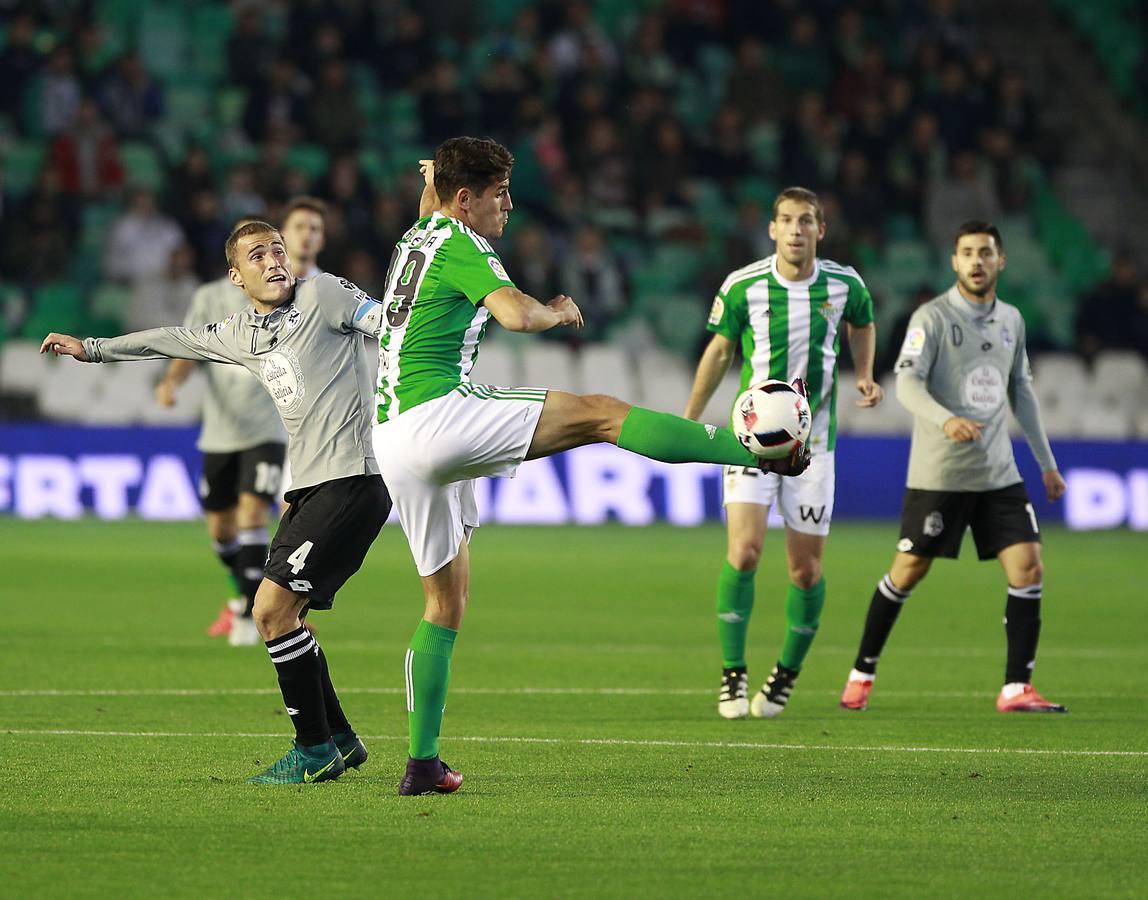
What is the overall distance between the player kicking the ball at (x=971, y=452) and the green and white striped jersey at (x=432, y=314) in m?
3.18

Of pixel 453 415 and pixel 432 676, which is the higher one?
pixel 453 415

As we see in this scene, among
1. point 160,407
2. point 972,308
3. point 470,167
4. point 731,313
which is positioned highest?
point 470,167

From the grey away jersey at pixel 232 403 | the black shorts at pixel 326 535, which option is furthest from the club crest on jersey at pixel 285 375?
the grey away jersey at pixel 232 403

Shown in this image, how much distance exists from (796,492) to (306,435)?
104 inches

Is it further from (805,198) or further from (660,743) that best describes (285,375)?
(805,198)

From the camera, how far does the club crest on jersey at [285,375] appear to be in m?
6.65

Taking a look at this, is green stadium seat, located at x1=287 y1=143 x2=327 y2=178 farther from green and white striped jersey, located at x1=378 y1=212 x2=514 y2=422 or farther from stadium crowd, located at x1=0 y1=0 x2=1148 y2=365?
green and white striped jersey, located at x1=378 y1=212 x2=514 y2=422

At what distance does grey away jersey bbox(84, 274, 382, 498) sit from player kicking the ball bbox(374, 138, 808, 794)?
52 centimetres

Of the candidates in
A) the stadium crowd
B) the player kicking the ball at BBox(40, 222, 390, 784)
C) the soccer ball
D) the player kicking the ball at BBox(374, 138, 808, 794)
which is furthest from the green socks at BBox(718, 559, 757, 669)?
the stadium crowd

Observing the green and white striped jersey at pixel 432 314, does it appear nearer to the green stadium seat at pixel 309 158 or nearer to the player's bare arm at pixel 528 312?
the player's bare arm at pixel 528 312

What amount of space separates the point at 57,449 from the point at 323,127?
5.64 m

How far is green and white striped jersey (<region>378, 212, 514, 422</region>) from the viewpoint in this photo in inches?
233

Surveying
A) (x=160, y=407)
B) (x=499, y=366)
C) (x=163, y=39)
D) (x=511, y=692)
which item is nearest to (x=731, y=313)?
(x=511, y=692)

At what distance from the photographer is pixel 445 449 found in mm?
5852
